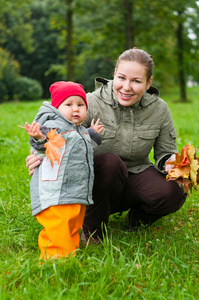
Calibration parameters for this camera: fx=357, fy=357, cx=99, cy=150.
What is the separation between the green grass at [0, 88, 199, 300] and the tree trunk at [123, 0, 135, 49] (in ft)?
31.4

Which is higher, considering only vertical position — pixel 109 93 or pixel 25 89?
pixel 109 93

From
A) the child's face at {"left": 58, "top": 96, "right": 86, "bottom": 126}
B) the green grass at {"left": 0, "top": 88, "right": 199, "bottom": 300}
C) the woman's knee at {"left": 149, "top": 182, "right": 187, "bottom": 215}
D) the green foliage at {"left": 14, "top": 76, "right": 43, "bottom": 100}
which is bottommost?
the green foliage at {"left": 14, "top": 76, "right": 43, "bottom": 100}

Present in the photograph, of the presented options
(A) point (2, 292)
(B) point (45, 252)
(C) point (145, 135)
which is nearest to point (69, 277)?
(B) point (45, 252)

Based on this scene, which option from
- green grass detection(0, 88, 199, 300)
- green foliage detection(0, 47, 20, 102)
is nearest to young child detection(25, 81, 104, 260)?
green grass detection(0, 88, 199, 300)

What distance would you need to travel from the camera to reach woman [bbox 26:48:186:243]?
2617mm

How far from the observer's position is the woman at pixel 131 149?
262cm

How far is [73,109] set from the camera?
2314 mm

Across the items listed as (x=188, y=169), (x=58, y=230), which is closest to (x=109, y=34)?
(x=188, y=169)

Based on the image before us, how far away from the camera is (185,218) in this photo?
3133 mm

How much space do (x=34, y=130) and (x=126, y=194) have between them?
3.48ft

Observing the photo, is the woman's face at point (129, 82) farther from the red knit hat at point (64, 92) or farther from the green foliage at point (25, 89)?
the green foliage at point (25, 89)

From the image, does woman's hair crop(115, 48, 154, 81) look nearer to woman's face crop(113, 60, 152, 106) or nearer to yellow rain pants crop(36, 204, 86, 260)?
woman's face crop(113, 60, 152, 106)

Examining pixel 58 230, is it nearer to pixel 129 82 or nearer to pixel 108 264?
pixel 108 264

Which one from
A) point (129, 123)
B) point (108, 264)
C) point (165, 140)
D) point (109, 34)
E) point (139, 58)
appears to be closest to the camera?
point (108, 264)
